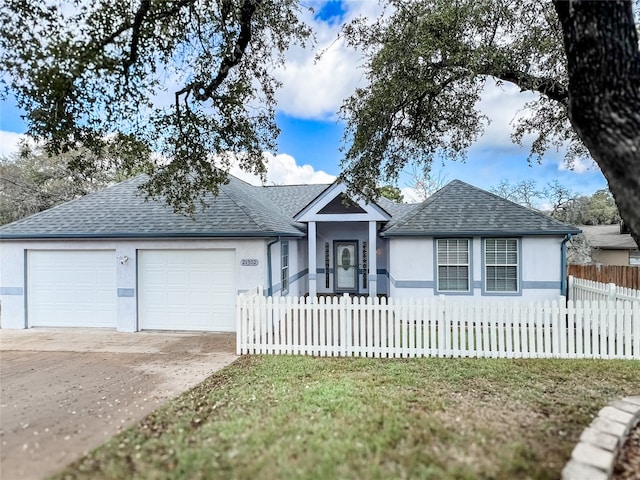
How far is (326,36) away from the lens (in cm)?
814

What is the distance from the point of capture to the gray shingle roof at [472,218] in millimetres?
10203

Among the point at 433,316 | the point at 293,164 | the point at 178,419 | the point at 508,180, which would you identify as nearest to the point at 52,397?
the point at 178,419

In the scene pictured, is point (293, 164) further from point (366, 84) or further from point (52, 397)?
point (52, 397)

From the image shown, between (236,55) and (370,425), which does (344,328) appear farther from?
(236,55)

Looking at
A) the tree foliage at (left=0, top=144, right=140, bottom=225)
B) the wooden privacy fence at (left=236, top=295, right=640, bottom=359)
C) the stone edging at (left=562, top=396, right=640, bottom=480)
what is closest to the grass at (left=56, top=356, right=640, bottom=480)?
the stone edging at (left=562, top=396, right=640, bottom=480)

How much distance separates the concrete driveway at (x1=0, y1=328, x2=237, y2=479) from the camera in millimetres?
3814

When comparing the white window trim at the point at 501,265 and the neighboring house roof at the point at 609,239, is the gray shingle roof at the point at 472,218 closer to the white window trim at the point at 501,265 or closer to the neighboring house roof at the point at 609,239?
the white window trim at the point at 501,265

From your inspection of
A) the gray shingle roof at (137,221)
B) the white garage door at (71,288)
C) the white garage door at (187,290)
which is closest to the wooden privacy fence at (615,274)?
the gray shingle roof at (137,221)

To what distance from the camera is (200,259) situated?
948cm

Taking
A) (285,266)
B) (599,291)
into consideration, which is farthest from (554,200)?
(285,266)

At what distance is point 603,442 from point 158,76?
8593 millimetres

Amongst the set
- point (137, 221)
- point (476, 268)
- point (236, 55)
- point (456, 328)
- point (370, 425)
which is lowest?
point (370, 425)

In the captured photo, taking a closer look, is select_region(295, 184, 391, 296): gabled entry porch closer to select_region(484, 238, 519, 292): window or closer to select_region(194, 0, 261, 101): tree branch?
select_region(484, 238, 519, 292): window

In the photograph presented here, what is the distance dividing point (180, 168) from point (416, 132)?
18.8 ft
